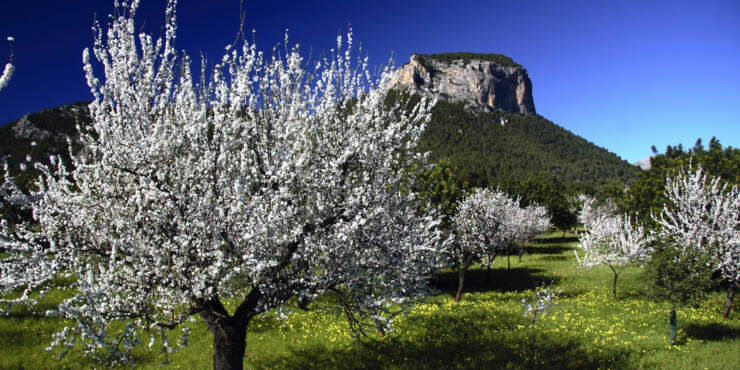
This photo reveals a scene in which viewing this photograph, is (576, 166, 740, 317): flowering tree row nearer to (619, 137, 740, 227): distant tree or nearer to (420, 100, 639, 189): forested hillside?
(619, 137, 740, 227): distant tree

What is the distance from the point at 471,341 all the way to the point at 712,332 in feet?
38.5

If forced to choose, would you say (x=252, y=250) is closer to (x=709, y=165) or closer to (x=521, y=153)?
(x=709, y=165)

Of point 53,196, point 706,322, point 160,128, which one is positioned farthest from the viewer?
point 706,322

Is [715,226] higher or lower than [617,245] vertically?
higher

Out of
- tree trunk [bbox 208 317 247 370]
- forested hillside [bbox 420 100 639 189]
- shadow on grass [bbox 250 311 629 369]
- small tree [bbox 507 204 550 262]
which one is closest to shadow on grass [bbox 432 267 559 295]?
small tree [bbox 507 204 550 262]

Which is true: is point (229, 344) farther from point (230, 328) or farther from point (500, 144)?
point (500, 144)

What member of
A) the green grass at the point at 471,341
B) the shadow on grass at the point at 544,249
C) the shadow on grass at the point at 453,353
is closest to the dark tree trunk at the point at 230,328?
the green grass at the point at 471,341

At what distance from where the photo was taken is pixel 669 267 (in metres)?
15.4

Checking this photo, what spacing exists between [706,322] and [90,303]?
25.1 meters

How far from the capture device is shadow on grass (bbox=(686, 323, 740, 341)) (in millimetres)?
15344

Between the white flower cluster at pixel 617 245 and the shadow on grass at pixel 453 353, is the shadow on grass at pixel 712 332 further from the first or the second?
the shadow on grass at pixel 453 353

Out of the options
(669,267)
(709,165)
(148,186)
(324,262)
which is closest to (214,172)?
(148,186)

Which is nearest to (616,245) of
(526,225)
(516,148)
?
(526,225)

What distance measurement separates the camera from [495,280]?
99.6 feet
